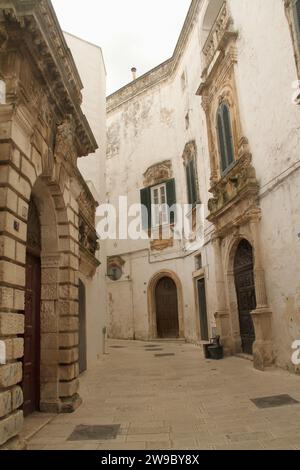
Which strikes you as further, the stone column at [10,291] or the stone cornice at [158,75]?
the stone cornice at [158,75]

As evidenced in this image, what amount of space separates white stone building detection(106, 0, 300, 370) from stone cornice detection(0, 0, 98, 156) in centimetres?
418

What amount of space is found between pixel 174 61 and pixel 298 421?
54.0 ft

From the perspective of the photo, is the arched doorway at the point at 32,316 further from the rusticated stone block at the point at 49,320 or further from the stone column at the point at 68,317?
the stone column at the point at 68,317

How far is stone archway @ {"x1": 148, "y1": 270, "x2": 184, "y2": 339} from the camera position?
51.8 feet

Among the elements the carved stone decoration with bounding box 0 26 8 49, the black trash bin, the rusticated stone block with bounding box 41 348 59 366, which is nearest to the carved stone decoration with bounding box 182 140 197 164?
the black trash bin

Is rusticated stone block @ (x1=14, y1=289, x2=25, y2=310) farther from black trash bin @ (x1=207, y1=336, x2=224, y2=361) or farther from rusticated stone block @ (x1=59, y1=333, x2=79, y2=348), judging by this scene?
black trash bin @ (x1=207, y1=336, x2=224, y2=361)

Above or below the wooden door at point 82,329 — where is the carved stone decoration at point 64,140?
above

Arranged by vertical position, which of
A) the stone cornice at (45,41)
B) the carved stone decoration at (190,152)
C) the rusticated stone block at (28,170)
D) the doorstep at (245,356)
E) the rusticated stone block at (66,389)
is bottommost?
the doorstep at (245,356)

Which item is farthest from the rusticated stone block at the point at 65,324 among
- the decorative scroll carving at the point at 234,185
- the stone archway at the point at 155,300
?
the stone archway at the point at 155,300

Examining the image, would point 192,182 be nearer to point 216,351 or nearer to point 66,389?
point 216,351

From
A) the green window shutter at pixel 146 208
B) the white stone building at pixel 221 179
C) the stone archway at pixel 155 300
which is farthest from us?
the green window shutter at pixel 146 208

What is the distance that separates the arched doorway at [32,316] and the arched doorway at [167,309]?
11.2m

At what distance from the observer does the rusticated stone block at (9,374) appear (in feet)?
11.8

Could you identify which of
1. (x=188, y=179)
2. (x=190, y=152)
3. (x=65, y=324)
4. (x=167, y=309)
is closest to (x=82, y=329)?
(x=65, y=324)
